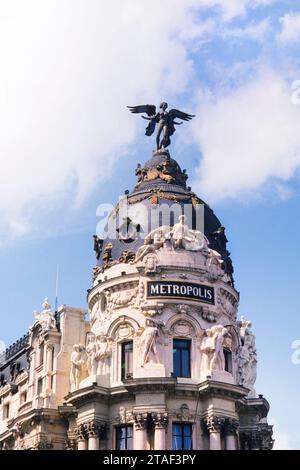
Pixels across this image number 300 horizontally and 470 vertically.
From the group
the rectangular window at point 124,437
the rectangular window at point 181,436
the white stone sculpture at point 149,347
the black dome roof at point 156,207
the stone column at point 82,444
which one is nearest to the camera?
the rectangular window at point 181,436

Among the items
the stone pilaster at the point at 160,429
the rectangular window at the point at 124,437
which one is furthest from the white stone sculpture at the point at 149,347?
the rectangular window at the point at 124,437

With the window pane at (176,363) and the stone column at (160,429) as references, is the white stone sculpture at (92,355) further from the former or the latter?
the stone column at (160,429)

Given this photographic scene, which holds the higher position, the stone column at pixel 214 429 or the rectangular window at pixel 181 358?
the rectangular window at pixel 181 358

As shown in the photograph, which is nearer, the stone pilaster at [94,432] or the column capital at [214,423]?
the column capital at [214,423]

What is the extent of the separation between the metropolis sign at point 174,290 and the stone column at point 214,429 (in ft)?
24.8

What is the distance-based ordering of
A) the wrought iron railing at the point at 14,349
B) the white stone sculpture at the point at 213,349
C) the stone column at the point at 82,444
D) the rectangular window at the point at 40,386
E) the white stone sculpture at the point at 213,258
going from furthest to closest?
the wrought iron railing at the point at 14,349, the rectangular window at the point at 40,386, the white stone sculpture at the point at 213,258, the white stone sculpture at the point at 213,349, the stone column at the point at 82,444

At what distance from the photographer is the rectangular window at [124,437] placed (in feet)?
175

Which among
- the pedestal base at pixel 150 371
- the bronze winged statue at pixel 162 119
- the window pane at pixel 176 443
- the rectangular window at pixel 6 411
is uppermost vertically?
the bronze winged statue at pixel 162 119

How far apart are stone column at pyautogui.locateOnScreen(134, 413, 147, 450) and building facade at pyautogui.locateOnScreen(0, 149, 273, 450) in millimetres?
59

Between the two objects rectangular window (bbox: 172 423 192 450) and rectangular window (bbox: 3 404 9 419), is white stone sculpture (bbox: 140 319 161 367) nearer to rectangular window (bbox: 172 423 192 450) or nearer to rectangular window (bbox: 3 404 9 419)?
rectangular window (bbox: 172 423 192 450)

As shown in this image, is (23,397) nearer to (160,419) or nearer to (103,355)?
(103,355)

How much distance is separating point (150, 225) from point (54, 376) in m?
12.1

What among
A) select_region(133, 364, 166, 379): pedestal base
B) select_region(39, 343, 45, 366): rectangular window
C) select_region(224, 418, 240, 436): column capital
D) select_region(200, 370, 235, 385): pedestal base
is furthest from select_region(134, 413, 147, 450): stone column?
select_region(39, 343, 45, 366): rectangular window
